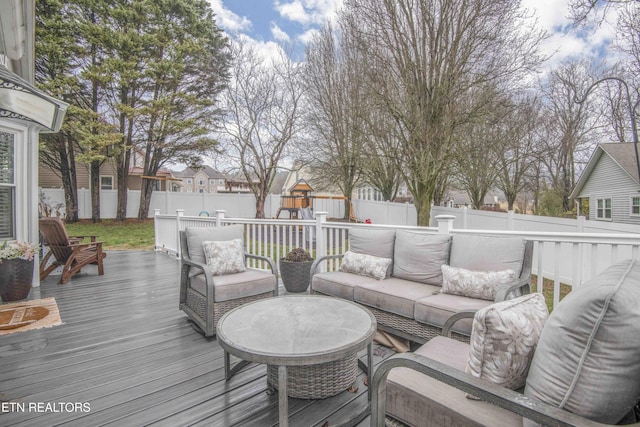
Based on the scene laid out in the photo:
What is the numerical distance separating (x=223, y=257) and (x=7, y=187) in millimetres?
3750

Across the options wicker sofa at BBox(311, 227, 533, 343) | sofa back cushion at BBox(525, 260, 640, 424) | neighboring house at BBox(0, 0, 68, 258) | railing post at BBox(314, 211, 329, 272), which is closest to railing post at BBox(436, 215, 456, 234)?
wicker sofa at BBox(311, 227, 533, 343)

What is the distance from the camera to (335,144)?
512 inches

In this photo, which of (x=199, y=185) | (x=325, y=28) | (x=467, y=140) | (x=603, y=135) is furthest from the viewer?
(x=199, y=185)

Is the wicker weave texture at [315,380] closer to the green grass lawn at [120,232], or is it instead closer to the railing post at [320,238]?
the railing post at [320,238]

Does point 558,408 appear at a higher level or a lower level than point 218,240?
lower

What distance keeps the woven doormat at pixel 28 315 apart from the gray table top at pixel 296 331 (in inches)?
109

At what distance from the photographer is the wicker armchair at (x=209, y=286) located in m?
3.13

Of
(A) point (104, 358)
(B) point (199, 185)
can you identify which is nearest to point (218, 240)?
(A) point (104, 358)

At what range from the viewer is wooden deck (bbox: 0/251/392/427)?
198cm

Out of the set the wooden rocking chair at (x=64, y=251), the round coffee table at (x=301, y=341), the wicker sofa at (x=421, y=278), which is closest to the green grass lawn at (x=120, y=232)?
the wooden rocking chair at (x=64, y=251)

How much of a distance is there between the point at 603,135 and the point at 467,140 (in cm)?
1012

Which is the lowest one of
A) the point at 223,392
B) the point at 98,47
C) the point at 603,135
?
the point at 223,392

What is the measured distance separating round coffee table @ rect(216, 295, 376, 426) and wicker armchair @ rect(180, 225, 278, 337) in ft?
2.56

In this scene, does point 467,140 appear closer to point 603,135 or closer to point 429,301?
point 429,301
